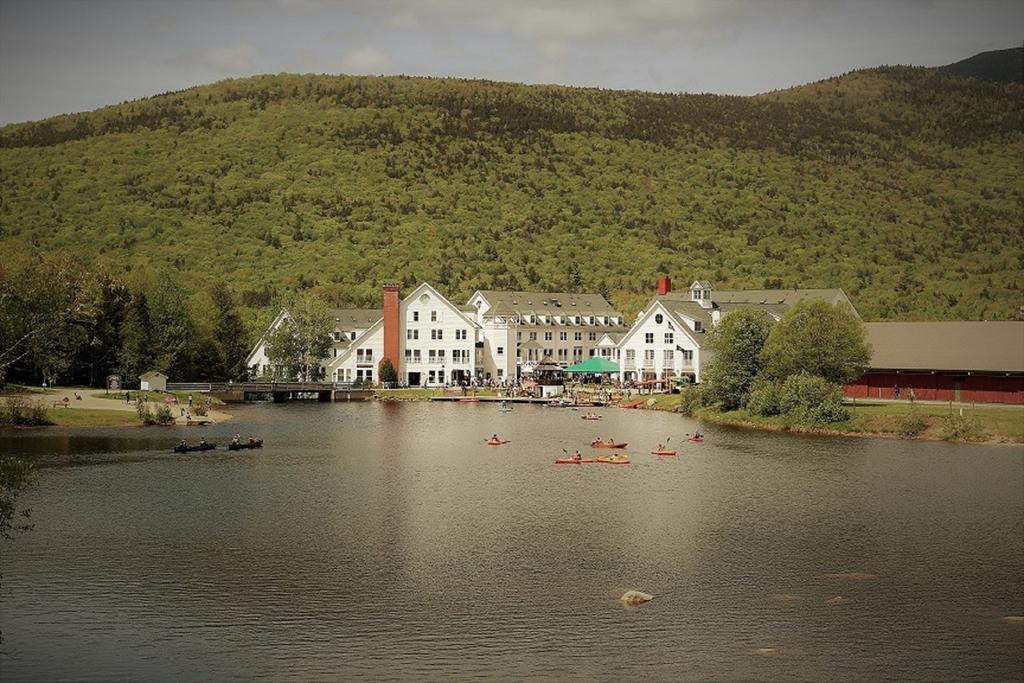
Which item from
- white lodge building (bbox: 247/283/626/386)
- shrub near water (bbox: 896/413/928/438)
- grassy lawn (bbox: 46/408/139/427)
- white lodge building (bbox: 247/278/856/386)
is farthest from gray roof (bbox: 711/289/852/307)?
grassy lawn (bbox: 46/408/139/427)

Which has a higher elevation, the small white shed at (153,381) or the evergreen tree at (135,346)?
the evergreen tree at (135,346)

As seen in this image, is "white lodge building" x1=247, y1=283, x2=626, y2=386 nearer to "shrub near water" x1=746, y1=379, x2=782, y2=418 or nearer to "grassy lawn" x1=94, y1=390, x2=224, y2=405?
"grassy lawn" x1=94, y1=390, x2=224, y2=405

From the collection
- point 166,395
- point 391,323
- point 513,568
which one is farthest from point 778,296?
point 513,568

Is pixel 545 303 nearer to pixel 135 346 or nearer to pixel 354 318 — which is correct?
pixel 354 318

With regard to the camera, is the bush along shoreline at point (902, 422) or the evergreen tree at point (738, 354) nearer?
the bush along shoreline at point (902, 422)

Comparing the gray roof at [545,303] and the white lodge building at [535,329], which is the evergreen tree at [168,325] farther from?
the gray roof at [545,303]

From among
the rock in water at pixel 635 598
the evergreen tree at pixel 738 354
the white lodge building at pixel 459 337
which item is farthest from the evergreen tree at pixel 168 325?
the rock in water at pixel 635 598

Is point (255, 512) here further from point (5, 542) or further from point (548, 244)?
point (548, 244)

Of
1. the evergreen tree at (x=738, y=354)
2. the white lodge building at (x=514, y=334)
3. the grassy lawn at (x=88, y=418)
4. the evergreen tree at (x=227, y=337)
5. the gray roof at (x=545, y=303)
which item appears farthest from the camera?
the gray roof at (x=545, y=303)
